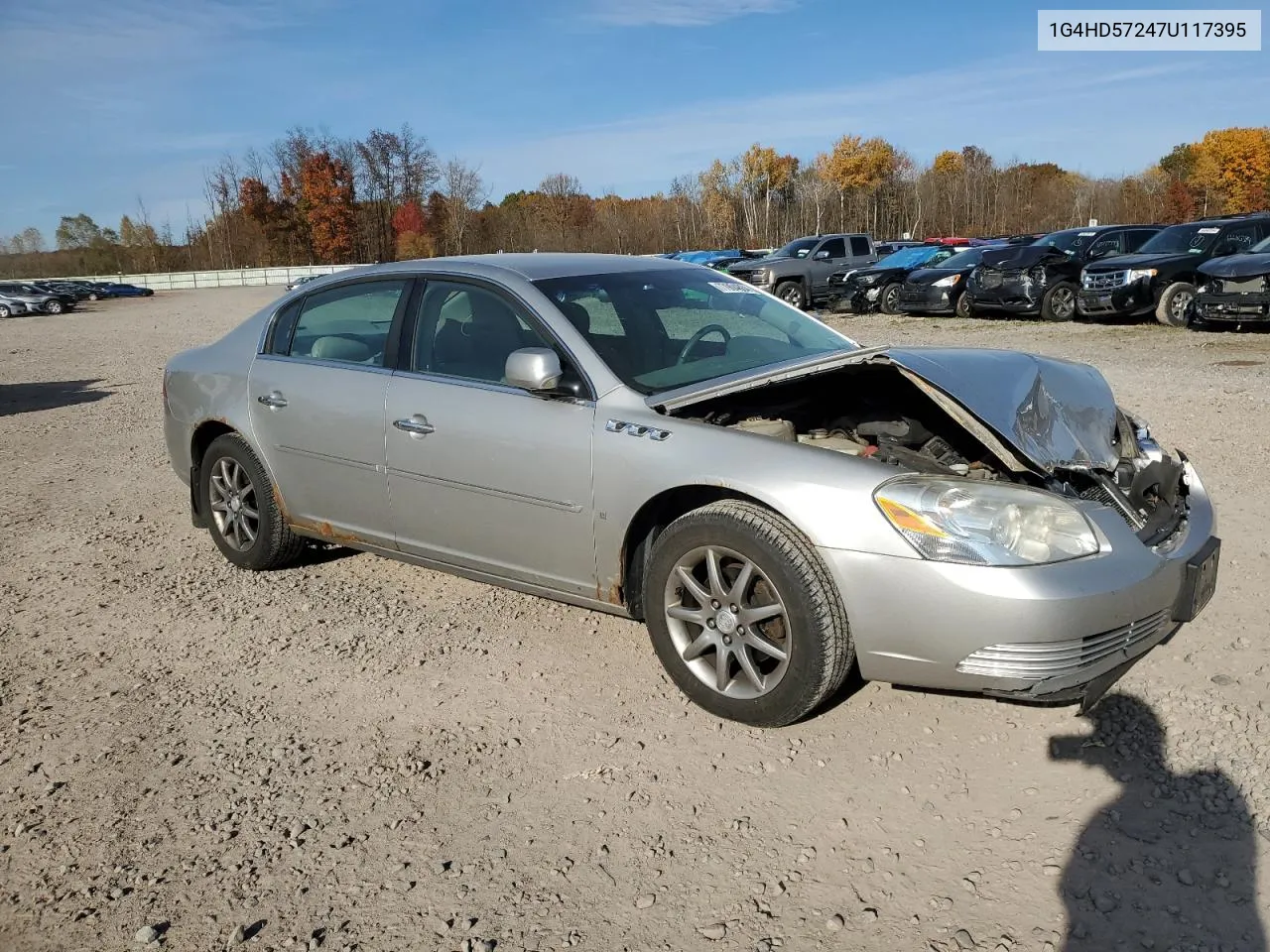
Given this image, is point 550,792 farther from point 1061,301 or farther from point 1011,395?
point 1061,301

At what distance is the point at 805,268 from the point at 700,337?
794 inches

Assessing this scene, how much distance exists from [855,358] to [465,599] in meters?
2.07

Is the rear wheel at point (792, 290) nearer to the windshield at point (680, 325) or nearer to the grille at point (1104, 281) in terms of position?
the grille at point (1104, 281)

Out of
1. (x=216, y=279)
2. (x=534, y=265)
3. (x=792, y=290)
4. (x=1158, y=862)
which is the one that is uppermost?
(x=216, y=279)

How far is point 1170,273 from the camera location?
15.8 metres

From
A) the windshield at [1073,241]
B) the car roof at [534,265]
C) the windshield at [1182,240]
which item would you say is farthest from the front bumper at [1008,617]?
the windshield at [1073,241]

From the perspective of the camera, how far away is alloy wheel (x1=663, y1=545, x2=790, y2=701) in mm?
3311

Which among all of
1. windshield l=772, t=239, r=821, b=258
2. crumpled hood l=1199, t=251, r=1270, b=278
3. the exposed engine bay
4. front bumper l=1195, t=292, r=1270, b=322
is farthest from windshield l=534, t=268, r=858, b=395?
windshield l=772, t=239, r=821, b=258

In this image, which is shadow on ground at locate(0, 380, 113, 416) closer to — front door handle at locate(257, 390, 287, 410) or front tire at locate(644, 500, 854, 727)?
front door handle at locate(257, 390, 287, 410)

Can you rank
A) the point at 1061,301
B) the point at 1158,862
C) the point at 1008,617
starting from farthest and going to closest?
the point at 1061,301 → the point at 1008,617 → the point at 1158,862

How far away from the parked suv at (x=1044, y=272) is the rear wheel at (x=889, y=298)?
80.8 inches

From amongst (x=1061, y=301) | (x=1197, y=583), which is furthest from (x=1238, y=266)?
(x=1197, y=583)

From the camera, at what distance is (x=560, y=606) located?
4586 millimetres

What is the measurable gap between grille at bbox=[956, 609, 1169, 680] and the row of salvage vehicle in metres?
12.8
